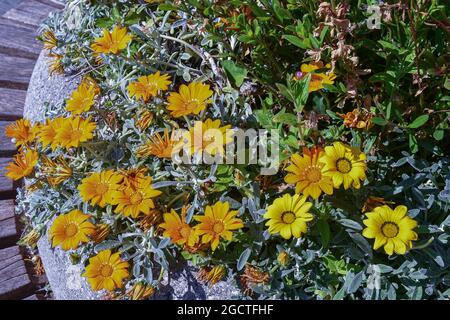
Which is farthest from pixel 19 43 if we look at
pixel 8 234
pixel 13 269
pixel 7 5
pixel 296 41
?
pixel 296 41

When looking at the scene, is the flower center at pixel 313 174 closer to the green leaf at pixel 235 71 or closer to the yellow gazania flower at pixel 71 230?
the green leaf at pixel 235 71

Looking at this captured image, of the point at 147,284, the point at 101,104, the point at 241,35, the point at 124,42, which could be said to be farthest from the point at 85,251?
the point at 241,35

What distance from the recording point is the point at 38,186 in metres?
1.88

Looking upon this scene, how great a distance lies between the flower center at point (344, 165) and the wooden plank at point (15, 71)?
1882 millimetres

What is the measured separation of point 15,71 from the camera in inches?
114

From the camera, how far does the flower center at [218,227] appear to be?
1508 mm

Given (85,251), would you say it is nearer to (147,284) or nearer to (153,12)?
(147,284)

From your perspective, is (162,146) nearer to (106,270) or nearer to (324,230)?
(106,270)

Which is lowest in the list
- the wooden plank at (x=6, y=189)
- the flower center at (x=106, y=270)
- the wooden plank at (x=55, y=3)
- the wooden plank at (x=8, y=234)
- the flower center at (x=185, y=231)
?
the wooden plank at (x=8, y=234)

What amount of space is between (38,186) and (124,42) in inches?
20.1

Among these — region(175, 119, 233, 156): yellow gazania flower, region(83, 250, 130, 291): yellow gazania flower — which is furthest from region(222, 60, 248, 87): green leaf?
region(83, 250, 130, 291): yellow gazania flower

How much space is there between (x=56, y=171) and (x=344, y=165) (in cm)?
87

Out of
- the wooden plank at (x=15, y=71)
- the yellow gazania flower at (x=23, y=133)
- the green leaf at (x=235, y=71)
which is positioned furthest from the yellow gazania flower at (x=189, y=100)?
the wooden plank at (x=15, y=71)

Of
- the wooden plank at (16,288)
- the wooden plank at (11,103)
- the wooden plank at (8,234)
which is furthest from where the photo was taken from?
the wooden plank at (11,103)
